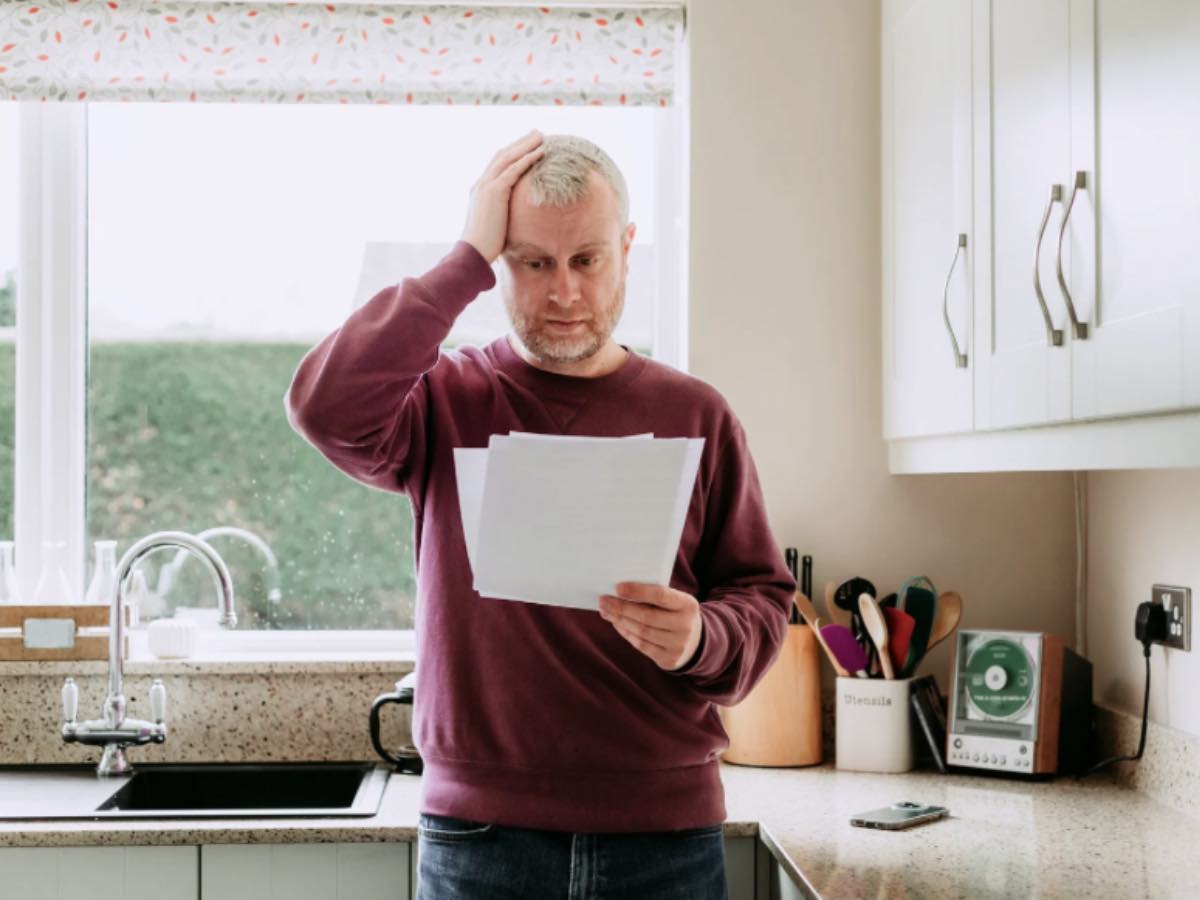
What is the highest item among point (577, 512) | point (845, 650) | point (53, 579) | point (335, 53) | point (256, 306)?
point (335, 53)

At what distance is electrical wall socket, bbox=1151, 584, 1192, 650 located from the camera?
2.01 m

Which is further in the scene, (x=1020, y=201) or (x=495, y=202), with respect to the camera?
(x=1020, y=201)

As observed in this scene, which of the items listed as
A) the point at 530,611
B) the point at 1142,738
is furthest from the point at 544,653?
the point at 1142,738

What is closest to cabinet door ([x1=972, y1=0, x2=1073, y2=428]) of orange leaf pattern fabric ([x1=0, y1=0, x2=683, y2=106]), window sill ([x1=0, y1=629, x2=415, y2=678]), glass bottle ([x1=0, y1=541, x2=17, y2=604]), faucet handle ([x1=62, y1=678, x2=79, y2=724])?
orange leaf pattern fabric ([x1=0, y1=0, x2=683, y2=106])

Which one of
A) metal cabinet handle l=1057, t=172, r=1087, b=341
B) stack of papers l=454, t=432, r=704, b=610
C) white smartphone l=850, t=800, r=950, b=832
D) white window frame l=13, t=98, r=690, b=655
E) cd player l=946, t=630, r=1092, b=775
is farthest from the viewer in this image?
white window frame l=13, t=98, r=690, b=655

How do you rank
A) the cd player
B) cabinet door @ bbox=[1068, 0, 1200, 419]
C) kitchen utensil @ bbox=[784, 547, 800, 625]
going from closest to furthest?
1. cabinet door @ bbox=[1068, 0, 1200, 419]
2. the cd player
3. kitchen utensil @ bbox=[784, 547, 800, 625]

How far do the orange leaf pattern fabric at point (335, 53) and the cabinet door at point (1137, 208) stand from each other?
1.12m

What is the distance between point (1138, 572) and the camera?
221 cm

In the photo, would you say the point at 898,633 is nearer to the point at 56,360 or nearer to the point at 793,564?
the point at 793,564

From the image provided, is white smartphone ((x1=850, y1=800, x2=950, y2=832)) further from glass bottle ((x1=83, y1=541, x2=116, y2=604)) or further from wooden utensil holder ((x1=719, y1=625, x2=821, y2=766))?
glass bottle ((x1=83, y1=541, x2=116, y2=604))

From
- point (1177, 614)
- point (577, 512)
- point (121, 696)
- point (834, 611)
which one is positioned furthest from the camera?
point (834, 611)

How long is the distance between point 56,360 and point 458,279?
4.62ft

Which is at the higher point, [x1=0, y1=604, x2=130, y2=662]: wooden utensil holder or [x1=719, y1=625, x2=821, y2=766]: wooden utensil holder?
[x1=0, y1=604, x2=130, y2=662]: wooden utensil holder

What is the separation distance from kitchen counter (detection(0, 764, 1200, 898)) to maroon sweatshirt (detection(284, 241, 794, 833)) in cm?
27
